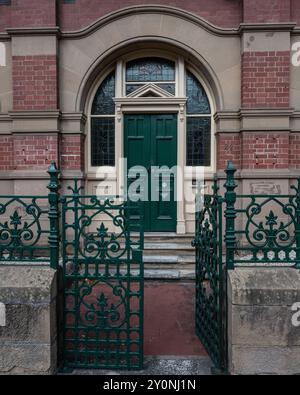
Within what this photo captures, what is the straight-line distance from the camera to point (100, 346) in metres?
3.55

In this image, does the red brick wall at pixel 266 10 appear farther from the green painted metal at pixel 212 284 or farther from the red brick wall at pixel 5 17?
the red brick wall at pixel 5 17

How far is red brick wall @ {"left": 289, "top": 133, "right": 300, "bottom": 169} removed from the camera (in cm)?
636

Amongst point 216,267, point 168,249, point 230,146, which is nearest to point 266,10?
point 230,146

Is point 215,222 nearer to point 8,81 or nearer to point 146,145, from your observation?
point 146,145

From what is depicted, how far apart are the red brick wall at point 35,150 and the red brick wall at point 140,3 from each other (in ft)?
6.88

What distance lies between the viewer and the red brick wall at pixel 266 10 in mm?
6168

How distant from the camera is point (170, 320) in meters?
4.36

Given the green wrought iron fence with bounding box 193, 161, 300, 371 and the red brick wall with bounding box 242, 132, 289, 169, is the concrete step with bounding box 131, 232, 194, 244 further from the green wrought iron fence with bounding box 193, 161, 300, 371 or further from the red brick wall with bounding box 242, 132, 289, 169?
the green wrought iron fence with bounding box 193, 161, 300, 371

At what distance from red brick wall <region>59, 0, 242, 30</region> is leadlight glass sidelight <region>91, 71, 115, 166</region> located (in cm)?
108

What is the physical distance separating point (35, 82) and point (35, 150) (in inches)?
47.7

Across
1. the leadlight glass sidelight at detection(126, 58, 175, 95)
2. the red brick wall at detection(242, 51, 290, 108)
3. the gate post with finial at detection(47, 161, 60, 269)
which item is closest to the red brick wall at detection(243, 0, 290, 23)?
the red brick wall at detection(242, 51, 290, 108)

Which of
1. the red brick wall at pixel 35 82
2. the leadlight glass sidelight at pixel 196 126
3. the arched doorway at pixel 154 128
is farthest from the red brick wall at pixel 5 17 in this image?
the leadlight glass sidelight at pixel 196 126

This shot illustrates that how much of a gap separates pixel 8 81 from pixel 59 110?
45.5 inches

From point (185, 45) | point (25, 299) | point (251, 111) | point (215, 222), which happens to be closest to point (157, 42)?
point (185, 45)
